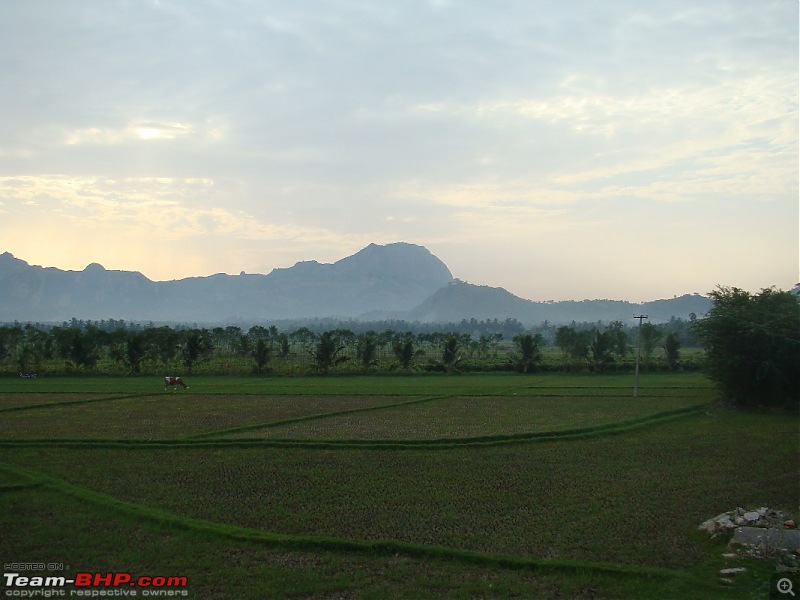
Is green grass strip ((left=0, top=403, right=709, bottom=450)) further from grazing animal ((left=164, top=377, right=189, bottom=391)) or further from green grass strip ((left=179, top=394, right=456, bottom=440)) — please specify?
grazing animal ((left=164, top=377, right=189, bottom=391))

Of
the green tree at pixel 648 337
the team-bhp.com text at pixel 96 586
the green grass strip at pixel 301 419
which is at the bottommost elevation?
the green grass strip at pixel 301 419

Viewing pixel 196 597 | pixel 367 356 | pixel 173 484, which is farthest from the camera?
pixel 367 356

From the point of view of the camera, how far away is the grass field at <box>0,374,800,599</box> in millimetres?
9148

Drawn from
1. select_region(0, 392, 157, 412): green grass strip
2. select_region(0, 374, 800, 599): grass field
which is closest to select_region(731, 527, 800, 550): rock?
select_region(0, 374, 800, 599): grass field

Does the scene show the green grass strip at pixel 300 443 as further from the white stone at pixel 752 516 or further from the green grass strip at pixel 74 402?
the green grass strip at pixel 74 402

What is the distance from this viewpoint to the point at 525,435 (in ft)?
66.5

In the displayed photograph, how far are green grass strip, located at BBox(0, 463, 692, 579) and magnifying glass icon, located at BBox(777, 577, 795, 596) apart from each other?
118 centimetres

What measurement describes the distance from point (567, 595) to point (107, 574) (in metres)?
6.88

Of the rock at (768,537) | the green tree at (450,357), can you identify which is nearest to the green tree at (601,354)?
the green tree at (450,357)

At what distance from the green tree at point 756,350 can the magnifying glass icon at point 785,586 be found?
21.4m

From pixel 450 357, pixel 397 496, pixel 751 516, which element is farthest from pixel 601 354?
pixel 397 496

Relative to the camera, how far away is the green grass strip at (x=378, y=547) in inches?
364

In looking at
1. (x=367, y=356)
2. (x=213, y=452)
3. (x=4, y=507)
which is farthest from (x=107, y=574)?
(x=367, y=356)

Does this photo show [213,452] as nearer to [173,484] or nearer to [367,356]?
[173,484]
